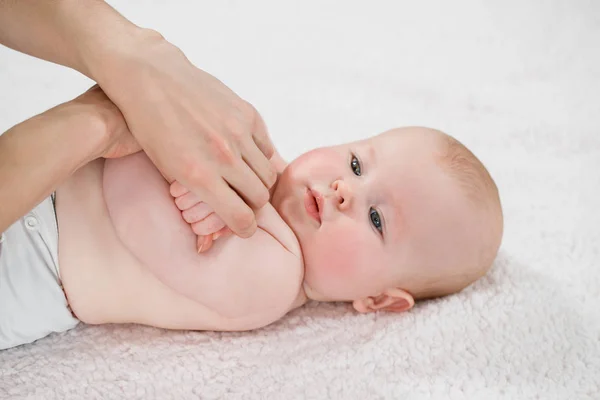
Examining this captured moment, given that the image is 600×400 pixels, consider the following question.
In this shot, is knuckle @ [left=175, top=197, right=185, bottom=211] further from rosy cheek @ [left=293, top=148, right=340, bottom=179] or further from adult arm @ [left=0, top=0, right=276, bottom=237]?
rosy cheek @ [left=293, top=148, right=340, bottom=179]

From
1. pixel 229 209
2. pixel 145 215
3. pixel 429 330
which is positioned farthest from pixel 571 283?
pixel 145 215

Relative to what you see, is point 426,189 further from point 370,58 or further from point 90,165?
point 370,58

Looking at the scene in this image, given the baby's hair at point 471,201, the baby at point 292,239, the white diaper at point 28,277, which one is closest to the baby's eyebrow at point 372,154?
the baby at point 292,239

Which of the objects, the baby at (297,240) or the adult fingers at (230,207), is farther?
the baby at (297,240)

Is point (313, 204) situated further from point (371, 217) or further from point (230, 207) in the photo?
point (230, 207)

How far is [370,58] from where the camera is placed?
2.37 m

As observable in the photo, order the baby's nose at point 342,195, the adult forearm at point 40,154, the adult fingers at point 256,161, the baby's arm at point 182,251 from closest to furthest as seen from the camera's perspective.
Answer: the adult forearm at point 40,154 < the adult fingers at point 256,161 < the baby's arm at point 182,251 < the baby's nose at point 342,195

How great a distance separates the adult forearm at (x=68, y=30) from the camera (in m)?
1.18

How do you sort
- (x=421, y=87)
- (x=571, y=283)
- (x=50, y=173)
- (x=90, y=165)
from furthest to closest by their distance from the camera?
(x=421, y=87) → (x=571, y=283) → (x=90, y=165) → (x=50, y=173)

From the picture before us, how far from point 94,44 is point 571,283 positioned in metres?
1.09

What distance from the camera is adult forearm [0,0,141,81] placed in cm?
118

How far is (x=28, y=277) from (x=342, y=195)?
613mm

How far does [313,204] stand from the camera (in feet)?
4.63

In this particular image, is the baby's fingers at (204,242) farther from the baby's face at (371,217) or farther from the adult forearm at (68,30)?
the adult forearm at (68,30)
